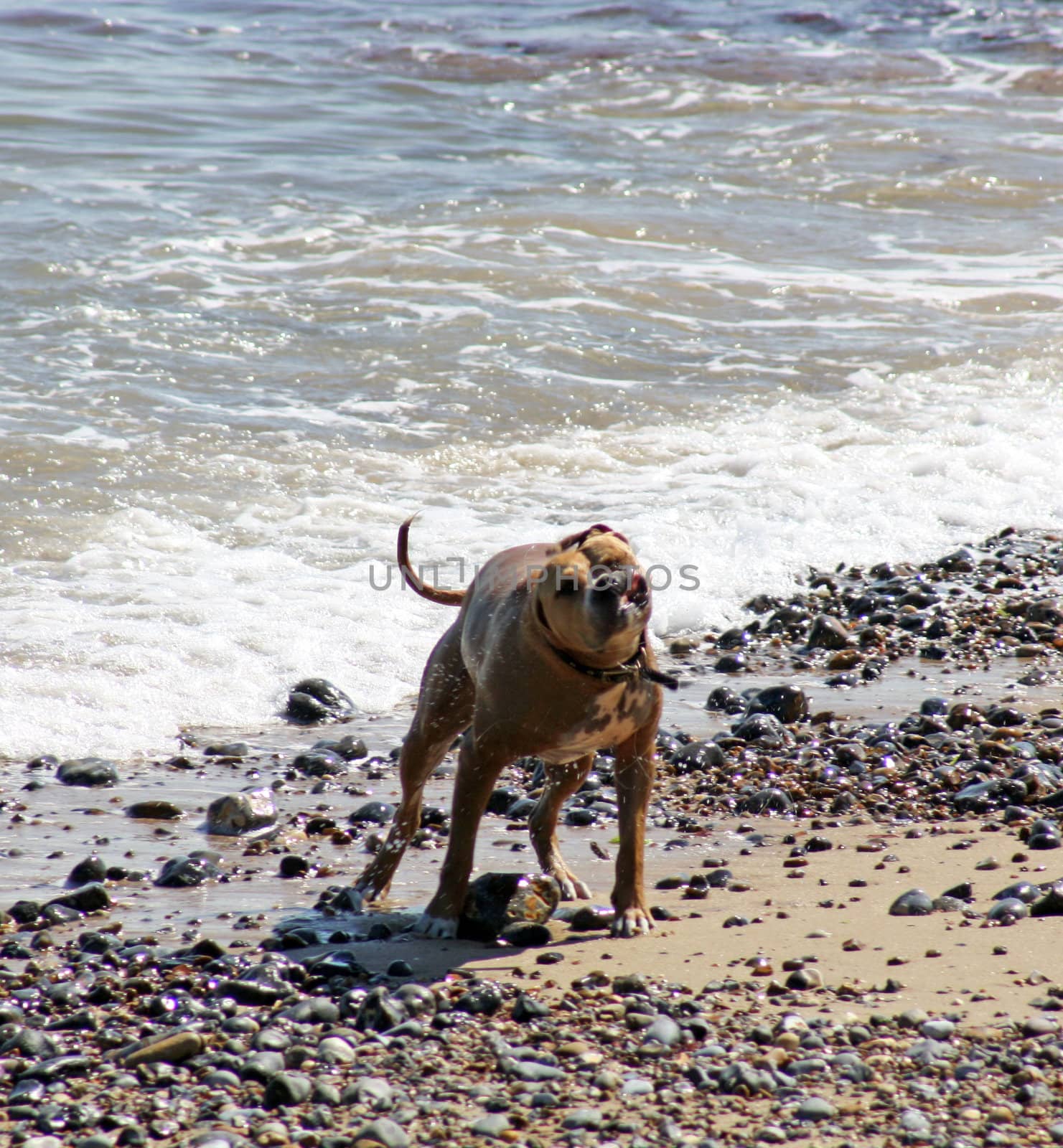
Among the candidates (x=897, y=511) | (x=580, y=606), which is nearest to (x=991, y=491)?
(x=897, y=511)

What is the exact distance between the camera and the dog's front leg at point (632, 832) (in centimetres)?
454

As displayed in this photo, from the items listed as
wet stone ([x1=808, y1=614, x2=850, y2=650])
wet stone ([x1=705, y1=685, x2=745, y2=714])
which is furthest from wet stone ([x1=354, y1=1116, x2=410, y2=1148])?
wet stone ([x1=808, y1=614, x2=850, y2=650])

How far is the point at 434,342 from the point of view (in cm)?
1393

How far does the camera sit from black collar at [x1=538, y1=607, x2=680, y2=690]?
419 cm

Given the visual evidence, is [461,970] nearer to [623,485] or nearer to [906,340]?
[623,485]

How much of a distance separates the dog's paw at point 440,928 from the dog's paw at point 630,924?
512 millimetres

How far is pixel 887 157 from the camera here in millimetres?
23328

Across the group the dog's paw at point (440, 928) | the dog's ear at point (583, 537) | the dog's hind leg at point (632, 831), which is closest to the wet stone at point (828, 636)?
the dog's hind leg at point (632, 831)

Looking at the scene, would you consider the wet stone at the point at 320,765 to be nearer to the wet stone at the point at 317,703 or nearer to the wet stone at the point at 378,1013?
the wet stone at the point at 317,703

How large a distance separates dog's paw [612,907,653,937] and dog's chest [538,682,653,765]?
1.77ft

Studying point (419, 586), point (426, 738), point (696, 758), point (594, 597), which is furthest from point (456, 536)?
point (594, 597)

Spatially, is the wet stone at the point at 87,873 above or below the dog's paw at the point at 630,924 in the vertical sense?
below

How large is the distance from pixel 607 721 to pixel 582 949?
2.42ft

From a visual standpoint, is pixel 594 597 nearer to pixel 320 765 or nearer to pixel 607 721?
pixel 607 721
